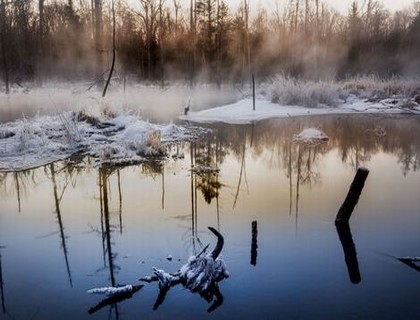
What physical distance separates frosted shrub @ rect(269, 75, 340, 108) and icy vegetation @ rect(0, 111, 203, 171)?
26.6 ft

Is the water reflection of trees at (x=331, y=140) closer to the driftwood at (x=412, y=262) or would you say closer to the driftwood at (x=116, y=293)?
the driftwood at (x=412, y=262)

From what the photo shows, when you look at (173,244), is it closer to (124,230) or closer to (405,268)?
(124,230)

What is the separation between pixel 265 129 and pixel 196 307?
448 inches

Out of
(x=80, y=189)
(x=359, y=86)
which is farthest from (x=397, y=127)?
(x=80, y=189)

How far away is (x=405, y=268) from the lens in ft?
16.1

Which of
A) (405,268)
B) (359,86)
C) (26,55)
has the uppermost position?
(26,55)

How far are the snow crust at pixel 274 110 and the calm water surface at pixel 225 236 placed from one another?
7.53m

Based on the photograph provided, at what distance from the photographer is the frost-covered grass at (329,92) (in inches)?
800

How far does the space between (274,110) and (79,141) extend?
9.85m

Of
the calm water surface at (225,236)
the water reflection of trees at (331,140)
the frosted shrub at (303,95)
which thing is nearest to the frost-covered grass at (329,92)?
the frosted shrub at (303,95)

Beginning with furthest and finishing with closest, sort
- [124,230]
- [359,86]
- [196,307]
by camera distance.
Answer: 1. [359,86]
2. [124,230]
3. [196,307]

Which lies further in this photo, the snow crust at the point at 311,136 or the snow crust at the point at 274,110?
the snow crust at the point at 274,110

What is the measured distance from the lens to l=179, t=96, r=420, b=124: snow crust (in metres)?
17.9

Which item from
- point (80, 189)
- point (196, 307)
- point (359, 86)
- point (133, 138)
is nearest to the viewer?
point (196, 307)
